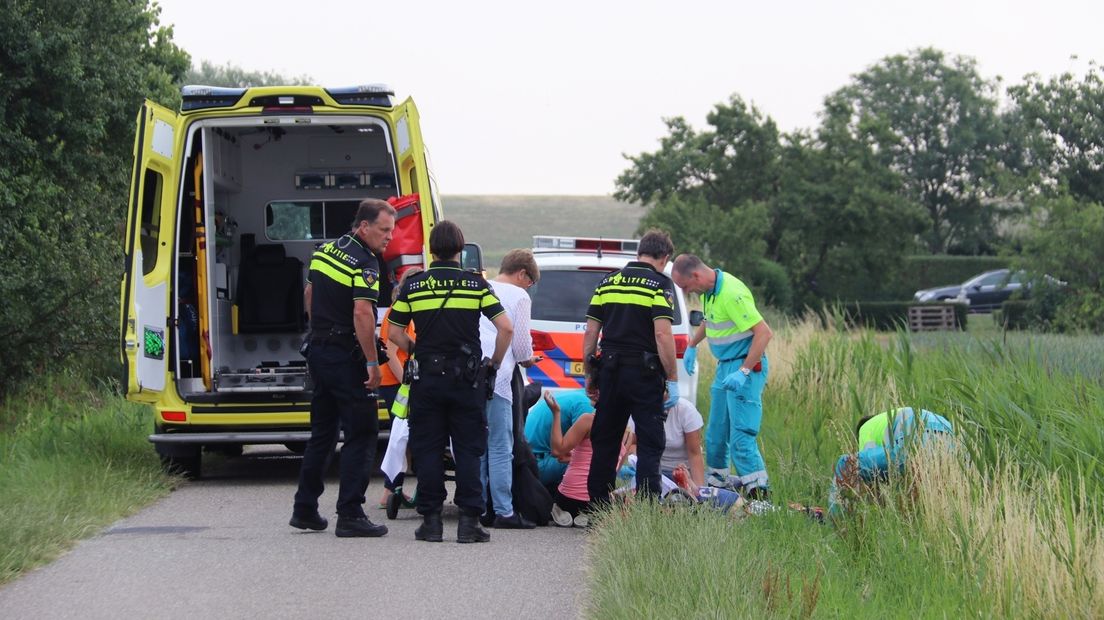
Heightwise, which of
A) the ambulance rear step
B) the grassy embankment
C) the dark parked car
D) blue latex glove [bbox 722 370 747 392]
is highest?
blue latex glove [bbox 722 370 747 392]

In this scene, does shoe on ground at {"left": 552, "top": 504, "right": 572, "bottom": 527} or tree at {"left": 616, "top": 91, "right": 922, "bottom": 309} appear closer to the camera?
shoe on ground at {"left": 552, "top": 504, "right": 572, "bottom": 527}

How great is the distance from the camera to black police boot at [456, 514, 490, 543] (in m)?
8.20

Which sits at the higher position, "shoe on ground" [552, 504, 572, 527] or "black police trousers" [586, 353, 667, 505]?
"black police trousers" [586, 353, 667, 505]

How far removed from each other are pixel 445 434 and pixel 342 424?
636 mm

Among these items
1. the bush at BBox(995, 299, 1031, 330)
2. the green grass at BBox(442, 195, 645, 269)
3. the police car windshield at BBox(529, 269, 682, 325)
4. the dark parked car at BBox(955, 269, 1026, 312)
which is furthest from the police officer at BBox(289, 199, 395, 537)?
the green grass at BBox(442, 195, 645, 269)

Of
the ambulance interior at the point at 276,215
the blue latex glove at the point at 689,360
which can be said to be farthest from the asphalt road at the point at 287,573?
the ambulance interior at the point at 276,215

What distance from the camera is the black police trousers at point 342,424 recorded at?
324 inches

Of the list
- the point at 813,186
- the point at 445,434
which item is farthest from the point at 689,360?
the point at 813,186

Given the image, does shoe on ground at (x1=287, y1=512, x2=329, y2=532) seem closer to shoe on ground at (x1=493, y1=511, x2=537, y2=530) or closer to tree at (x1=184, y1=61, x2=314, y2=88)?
shoe on ground at (x1=493, y1=511, x2=537, y2=530)

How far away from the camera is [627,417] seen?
8.74 metres

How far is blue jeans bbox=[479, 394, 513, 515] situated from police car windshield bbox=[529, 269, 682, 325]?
328cm

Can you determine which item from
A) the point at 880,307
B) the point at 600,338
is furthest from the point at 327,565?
the point at 880,307

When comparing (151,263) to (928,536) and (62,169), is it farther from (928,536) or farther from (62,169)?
(62,169)

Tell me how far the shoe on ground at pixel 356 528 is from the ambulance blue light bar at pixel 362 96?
346cm
